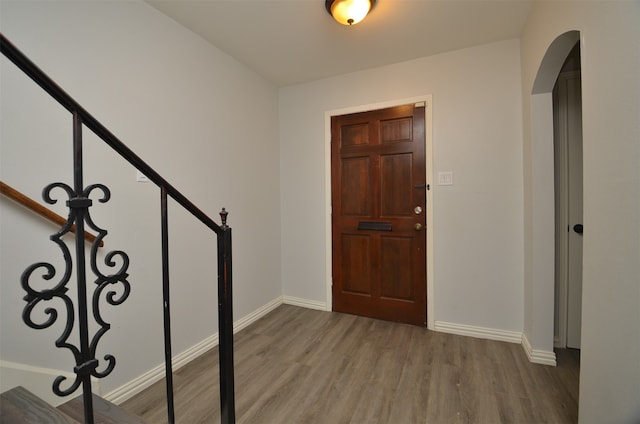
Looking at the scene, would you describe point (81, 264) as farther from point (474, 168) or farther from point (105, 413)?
point (474, 168)

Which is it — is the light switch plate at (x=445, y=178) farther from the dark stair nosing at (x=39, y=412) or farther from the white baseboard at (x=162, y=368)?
the dark stair nosing at (x=39, y=412)

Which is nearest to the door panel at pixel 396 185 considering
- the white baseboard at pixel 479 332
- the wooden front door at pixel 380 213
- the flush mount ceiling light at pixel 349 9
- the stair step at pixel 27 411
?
the wooden front door at pixel 380 213

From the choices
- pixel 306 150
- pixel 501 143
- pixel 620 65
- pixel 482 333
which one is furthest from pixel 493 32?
pixel 482 333

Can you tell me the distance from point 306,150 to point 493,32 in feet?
6.36

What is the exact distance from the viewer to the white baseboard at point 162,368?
63.8 inches

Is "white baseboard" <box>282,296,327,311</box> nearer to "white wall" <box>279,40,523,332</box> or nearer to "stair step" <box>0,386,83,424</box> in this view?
"white wall" <box>279,40,523,332</box>

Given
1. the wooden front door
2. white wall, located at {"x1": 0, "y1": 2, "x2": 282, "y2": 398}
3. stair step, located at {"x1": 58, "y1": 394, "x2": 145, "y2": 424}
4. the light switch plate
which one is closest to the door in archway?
the light switch plate

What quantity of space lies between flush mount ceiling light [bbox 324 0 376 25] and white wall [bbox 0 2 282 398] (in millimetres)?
1143

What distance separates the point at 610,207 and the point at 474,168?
1.47m

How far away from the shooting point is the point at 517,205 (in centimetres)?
223

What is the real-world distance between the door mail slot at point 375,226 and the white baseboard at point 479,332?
3.27 ft

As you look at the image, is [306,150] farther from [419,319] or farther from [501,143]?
[419,319]

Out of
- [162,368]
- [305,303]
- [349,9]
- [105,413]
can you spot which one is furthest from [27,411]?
[349,9]

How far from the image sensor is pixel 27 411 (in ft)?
2.89
